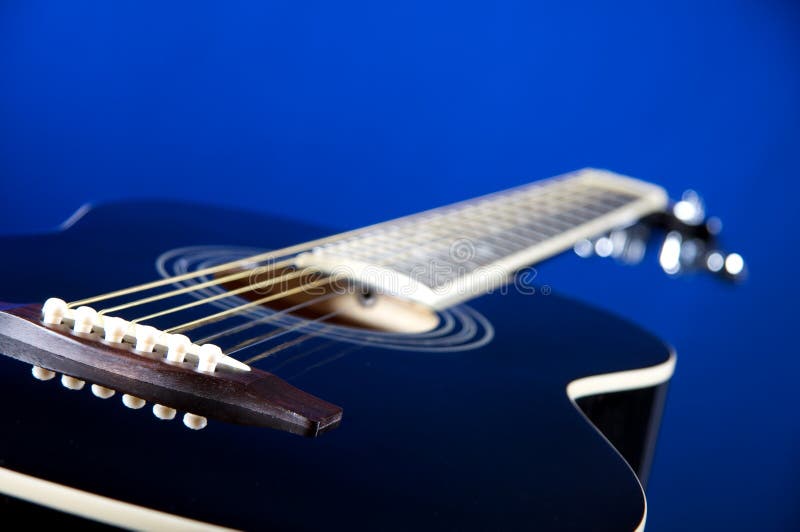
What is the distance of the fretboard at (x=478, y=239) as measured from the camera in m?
0.81

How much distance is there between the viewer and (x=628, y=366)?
0.77 metres

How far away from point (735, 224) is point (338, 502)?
138 cm

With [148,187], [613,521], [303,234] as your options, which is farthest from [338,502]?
[148,187]

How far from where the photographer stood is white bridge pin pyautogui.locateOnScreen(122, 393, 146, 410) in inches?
18.7

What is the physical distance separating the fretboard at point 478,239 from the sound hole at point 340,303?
0.08 feet

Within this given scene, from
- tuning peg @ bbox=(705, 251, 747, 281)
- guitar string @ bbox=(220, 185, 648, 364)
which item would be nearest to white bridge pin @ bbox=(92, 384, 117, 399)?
guitar string @ bbox=(220, 185, 648, 364)

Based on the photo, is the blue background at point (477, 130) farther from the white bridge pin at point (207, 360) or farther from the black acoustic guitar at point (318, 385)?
the white bridge pin at point (207, 360)

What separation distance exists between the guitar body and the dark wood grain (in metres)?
0.02

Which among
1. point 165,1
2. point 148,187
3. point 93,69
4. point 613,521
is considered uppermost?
point 165,1

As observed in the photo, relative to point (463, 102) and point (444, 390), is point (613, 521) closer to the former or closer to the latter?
point (444, 390)

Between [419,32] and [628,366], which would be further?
[419,32]

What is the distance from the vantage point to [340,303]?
912mm

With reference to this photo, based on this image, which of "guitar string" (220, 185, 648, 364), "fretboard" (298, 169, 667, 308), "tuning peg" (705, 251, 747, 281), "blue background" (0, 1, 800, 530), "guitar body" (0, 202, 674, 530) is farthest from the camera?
"blue background" (0, 1, 800, 530)

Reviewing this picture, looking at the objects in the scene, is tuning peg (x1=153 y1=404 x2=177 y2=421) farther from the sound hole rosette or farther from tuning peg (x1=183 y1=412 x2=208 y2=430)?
the sound hole rosette
